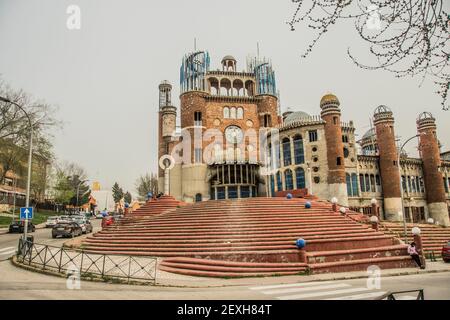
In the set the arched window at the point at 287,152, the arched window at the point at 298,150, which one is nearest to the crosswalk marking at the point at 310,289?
the arched window at the point at 298,150

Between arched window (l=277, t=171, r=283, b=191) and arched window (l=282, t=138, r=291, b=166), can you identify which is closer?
arched window (l=282, t=138, r=291, b=166)

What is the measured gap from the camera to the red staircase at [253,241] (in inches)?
572

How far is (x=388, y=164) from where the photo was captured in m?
41.2

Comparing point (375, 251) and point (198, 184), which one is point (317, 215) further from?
point (198, 184)

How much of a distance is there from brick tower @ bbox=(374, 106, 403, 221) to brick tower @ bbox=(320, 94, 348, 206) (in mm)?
6713

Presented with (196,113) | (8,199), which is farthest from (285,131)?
(8,199)

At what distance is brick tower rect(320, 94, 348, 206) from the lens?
37750 mm

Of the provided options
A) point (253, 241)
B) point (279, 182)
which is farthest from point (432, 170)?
point (253, 241)

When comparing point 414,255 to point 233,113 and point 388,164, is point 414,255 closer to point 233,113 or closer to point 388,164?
point 388,164

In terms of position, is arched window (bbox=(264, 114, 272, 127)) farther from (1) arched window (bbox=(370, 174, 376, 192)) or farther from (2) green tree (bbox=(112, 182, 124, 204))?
(2) green tree (bbox=(112, 182, 124, 204))

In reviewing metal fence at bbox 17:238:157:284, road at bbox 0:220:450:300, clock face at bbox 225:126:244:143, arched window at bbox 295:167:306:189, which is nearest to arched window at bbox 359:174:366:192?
arched window at bbox 295:167:306:189

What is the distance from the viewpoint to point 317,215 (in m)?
21.8

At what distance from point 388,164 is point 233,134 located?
21098mm
